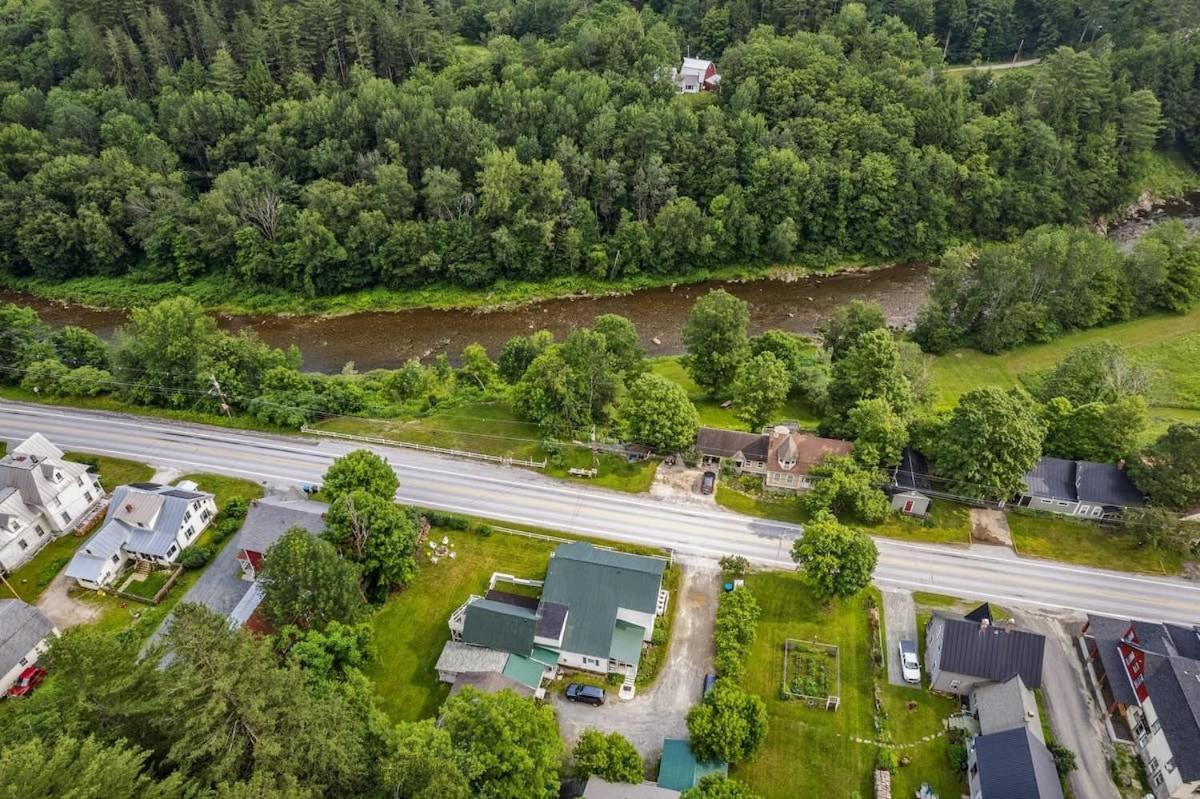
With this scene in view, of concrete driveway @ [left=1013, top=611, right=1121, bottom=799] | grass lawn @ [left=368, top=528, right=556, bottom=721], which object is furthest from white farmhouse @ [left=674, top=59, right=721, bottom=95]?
concrete driveway @ [left=1013, top=611, right=1121, bottom=799]

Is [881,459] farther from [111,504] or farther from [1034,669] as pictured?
[111,504]

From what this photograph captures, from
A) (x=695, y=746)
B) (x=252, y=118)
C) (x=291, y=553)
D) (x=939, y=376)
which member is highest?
(x=252, y=118)

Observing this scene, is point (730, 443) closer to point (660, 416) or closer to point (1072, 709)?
point (660, 416)

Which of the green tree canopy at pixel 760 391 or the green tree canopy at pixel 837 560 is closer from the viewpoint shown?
the green tree canopy at pixel 837 560

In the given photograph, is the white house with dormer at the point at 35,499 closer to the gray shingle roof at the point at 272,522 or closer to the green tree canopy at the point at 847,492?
the gray shingle roof at the point at 272,522

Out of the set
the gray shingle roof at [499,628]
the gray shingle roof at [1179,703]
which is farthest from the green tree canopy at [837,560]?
the gray shingle roof at [499,628]

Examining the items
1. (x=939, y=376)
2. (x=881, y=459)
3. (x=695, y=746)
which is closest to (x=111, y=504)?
(x=695, y=746)


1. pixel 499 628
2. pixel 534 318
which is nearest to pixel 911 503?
pixel 499 628
